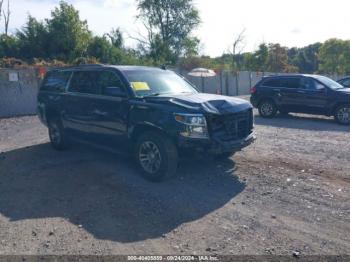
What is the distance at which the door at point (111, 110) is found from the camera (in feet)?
21.1

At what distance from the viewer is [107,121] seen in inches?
264

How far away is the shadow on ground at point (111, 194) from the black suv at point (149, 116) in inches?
17.5

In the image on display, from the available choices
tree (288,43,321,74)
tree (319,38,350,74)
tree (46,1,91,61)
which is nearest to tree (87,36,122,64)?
tree (46,1,91,61)

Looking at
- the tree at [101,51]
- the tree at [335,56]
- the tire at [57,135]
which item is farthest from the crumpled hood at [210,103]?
the tree at [335,56]

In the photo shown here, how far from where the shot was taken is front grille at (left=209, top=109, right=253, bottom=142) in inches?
229

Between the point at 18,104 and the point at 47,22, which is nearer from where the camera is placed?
the point at 18,104

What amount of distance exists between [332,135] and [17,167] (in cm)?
815

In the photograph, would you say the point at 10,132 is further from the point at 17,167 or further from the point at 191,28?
the point at 191,28

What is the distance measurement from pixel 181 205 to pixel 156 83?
2603 millimetres

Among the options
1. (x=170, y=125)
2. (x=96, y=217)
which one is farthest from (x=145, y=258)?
(x=170, y=125)

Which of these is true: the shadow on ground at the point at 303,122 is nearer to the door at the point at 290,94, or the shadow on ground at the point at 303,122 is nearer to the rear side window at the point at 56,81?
the door at the point at 290,94

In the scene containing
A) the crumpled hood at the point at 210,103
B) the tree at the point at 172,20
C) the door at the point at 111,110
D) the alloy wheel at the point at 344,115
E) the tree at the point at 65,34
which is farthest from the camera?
the tree at the point at 172,20

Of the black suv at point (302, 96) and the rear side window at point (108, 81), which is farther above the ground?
the rear side window at point (108, 81)

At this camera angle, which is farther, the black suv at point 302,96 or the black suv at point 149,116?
the black suv at point 302,96
